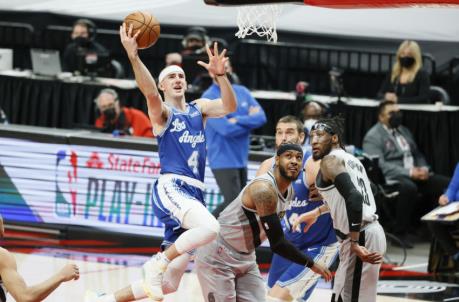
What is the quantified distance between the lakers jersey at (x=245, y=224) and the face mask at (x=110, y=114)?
5712 mm

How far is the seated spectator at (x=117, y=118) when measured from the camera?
13.9 meters

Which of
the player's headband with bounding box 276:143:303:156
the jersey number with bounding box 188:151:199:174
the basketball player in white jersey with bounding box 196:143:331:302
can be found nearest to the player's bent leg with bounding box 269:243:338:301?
the basketball player in white jersey with bounding box 196:143:331:302

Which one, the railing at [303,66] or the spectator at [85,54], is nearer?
the spectator at [85,54]

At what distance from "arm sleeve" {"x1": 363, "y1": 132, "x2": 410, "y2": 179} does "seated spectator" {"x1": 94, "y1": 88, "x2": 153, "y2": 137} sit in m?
2.63

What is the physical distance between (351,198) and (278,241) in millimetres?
612

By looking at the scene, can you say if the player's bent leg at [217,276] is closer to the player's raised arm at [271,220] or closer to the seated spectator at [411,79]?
the player's raised arm at [271,220]

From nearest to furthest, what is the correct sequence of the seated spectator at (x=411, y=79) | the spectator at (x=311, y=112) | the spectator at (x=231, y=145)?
the spectator at (x=311, y=112), the spectator at (x=231, y=145), the seated spectator at (x=411, y=79)

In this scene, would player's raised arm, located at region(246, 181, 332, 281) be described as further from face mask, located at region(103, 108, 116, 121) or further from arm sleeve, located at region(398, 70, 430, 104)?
arm sleeve, located at region(398, 70, 430, 104)

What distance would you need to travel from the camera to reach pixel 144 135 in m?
14.1

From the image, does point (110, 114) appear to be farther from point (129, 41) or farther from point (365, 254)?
point (365, 254)

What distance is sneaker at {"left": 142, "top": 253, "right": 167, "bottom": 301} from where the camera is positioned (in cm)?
873

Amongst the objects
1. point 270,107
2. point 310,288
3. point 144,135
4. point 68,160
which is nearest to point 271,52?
point 270,107

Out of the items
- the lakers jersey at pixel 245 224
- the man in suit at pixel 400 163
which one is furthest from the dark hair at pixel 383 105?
the lakers jersey at pixel 245 224

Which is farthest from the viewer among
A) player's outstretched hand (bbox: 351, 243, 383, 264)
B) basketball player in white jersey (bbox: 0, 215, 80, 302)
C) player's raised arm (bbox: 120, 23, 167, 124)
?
player's raised arm (bbox: 120, 23, 167, 124)
